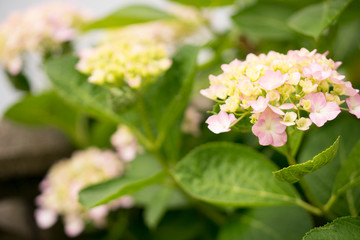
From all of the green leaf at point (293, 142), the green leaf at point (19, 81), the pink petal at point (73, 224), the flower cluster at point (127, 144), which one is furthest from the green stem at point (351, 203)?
the green leaf at point (19, 81)

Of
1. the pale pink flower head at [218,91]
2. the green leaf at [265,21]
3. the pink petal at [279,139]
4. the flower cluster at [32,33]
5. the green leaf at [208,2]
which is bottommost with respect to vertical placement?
the flower cluster at [32,33]

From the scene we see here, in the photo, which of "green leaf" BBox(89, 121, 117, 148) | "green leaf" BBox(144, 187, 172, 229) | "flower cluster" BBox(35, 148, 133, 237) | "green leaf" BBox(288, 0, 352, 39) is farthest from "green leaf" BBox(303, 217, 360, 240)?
"green leaf" BBox(89, 121, 117, 148)

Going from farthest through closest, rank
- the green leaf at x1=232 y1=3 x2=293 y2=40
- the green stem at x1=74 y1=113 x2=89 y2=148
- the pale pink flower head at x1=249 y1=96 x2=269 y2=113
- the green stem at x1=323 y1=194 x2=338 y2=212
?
the green stem at x1=74 y1=113 x2=89 y2=148, the green leaf at x1=232 y1=3 x2=293 y2=40, the green stem at x1=323 y1=194 x2=338 y2=212, the pale pink flower head at x1=249 y1=96 x2=269 y2=113

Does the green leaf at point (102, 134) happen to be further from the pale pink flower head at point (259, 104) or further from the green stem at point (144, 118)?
the pale pink flower head at point (259, 104)

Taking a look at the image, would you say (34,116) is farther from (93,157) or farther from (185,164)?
(185,164)

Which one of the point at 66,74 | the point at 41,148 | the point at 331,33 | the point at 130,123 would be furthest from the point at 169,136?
the point at 41,148

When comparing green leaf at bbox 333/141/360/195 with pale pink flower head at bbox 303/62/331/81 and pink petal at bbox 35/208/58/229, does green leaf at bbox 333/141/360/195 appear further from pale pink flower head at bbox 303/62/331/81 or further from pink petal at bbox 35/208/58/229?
pink petal at bbox 35/208/58/229
